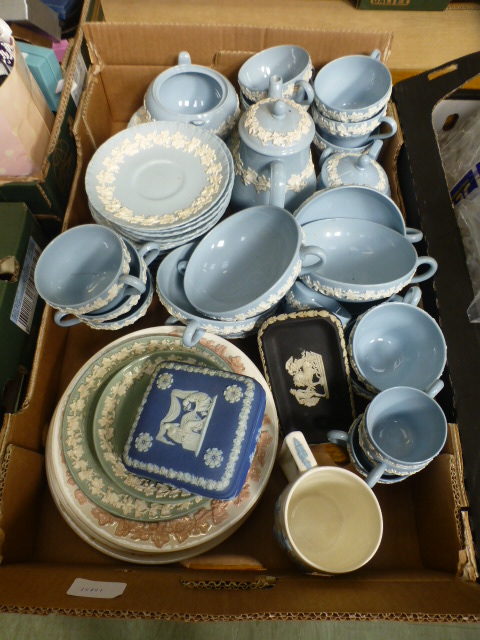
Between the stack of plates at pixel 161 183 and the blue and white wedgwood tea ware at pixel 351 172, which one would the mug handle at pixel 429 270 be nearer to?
the blue and white wedgwood tea ware at pixel 351 172

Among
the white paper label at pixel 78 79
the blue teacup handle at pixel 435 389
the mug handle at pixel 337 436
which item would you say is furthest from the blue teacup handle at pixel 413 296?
the white paper label at pixel 78 79

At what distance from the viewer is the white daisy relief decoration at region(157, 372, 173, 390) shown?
0.67 meters

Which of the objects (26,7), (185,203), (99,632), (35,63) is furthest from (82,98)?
(99,632)

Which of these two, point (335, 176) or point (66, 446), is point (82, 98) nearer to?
point (335, 176)

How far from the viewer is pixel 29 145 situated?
2.87 feet

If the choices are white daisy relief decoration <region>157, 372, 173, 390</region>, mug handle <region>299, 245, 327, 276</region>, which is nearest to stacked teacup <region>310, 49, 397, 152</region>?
mug handle <region>299, 245, 327, 276</region>

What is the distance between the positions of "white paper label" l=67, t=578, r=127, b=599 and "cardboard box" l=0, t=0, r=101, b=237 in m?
0.65

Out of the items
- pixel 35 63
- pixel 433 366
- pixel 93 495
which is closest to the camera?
pixel 93 495

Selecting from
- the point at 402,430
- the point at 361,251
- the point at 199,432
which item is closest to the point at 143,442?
the point at 199,432

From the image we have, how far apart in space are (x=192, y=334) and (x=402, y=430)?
1.22 ft

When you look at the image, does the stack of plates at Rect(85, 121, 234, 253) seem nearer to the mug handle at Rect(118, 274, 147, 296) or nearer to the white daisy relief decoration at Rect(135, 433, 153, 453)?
the mug handle at Rect(118, 274, 147, 296)

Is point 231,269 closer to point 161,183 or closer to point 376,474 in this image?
point 161,183

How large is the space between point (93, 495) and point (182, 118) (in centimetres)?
69

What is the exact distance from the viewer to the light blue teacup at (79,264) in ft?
2.54
